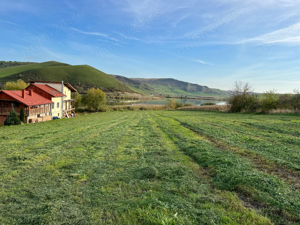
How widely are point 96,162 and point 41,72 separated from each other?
491 feet

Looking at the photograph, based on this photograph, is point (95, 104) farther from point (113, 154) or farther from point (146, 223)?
point (146, 223)

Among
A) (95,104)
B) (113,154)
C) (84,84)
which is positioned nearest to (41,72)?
(84,84)

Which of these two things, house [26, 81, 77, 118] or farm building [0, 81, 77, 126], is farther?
house [26, 81, 77, 118]

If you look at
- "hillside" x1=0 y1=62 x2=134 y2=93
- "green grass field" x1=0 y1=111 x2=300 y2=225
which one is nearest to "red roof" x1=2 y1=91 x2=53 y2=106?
"green grass field" x1=0 y1=111 x2=300 y2=225

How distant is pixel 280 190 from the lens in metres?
4.89

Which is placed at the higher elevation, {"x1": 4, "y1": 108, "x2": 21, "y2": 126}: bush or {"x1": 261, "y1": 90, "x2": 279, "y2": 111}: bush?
{"x1": 261, "y1": 90, "x2": 279, "y2": 111}: bush

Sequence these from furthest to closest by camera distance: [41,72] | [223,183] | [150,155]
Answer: [41,72] → [150,155] → [223,183]

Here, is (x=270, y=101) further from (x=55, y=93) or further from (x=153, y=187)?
(x=55, y=93)

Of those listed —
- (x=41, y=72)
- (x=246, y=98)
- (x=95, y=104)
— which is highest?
(x=41, y=72)

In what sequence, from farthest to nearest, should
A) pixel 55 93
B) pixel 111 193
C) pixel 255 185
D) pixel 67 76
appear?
pixel 67 76 < pixel 55 93 < pixel 255 185 < pixel 111 193

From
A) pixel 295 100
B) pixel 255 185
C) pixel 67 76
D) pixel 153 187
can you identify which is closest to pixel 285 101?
pixel 295 100

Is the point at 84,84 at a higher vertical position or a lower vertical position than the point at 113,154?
higher

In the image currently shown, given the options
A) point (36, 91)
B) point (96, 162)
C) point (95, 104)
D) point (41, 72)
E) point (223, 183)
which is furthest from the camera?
point (41, 72)

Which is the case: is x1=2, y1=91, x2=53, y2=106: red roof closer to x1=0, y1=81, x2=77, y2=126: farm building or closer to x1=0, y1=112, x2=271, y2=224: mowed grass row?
x1=0, y1=81, x2=77, y2=126: farm building
